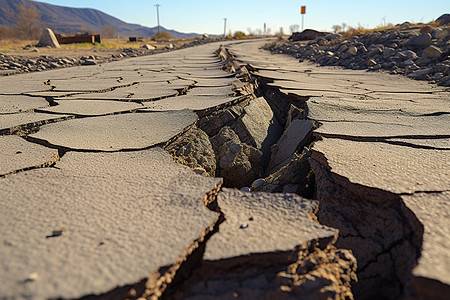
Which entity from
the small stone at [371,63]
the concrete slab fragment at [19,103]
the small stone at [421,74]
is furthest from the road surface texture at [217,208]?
the small stone at [371,63]

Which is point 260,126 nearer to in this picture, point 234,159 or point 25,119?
point 234,159

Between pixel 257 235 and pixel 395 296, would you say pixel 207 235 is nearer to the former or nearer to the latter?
pixel 257 235

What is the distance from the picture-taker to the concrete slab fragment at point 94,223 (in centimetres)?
71

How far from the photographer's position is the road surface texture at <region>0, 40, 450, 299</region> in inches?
29.8

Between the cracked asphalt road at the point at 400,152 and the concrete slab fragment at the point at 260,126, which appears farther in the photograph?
the concrete slab fragment at the point at 260,126

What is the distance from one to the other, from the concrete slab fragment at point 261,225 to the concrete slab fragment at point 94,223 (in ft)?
0.22

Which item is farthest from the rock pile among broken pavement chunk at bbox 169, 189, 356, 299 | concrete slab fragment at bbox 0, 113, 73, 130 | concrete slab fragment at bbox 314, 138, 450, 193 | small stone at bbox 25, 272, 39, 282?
small stone at bbox 25, 272, 39, 282

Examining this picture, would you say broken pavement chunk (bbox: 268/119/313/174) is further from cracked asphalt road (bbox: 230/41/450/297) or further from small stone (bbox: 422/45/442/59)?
small stone (bbox: 422/45/442/59)

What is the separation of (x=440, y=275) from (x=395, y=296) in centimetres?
17

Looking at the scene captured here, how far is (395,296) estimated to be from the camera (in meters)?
0.84

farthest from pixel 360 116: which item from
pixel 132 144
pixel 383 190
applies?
pixel 132 144

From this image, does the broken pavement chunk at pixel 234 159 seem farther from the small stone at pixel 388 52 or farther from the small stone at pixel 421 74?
the small stone at pixel 388 52

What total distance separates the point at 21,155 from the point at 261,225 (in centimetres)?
119

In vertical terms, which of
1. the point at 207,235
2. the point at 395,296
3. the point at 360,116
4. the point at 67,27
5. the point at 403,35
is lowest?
the point at 395,296
